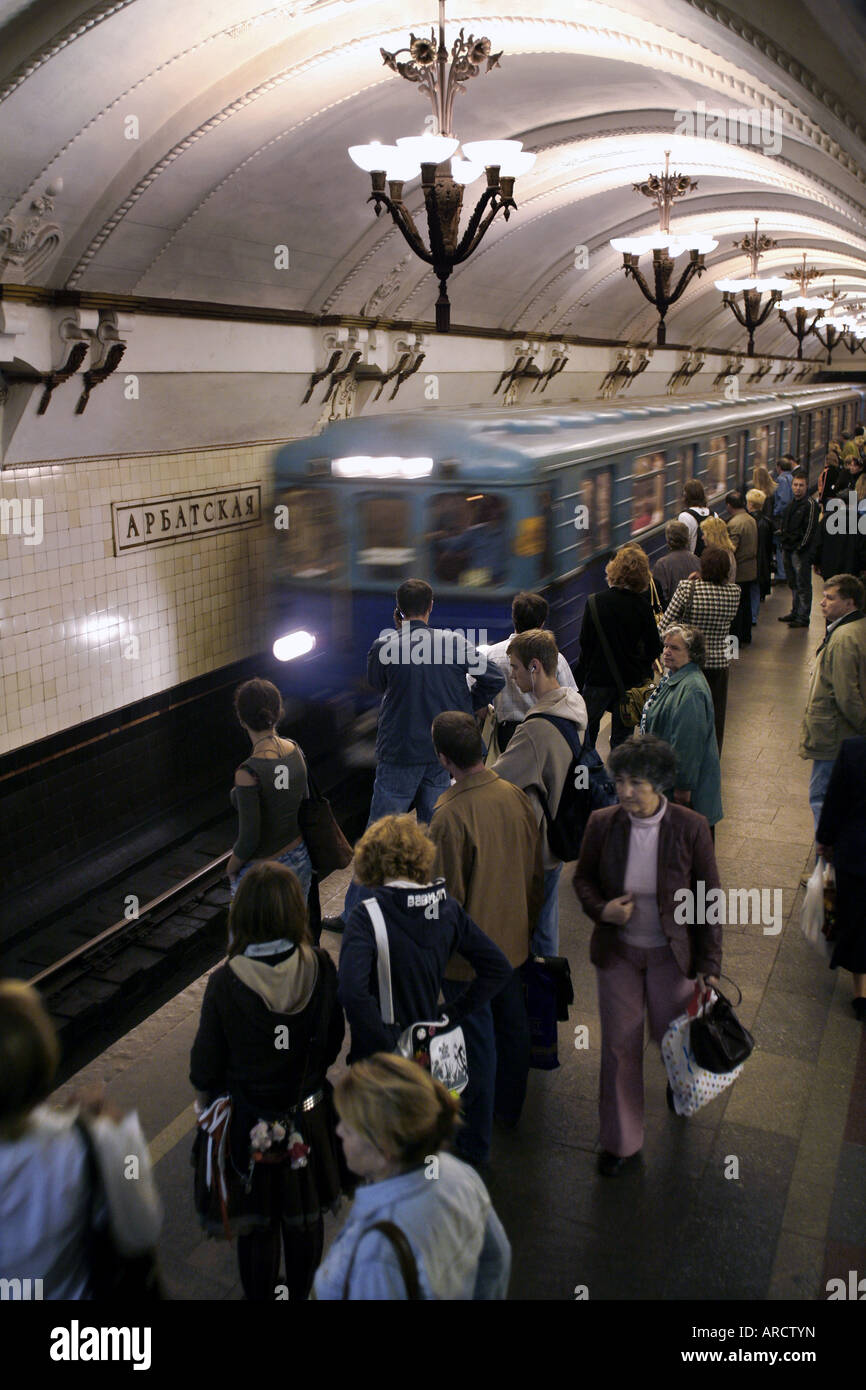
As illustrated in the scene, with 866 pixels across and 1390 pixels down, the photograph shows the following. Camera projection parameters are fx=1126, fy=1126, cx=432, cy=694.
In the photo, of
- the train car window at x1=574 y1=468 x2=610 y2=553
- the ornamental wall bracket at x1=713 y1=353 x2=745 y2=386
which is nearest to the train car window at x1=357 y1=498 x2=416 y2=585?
the train car window at x1=574 y1=468 x2=610 y2=553

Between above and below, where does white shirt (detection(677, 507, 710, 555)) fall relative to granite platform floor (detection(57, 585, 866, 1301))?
above

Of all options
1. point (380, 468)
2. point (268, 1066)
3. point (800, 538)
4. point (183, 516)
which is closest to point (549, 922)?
point (268, 1066)

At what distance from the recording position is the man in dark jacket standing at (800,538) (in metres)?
11.4

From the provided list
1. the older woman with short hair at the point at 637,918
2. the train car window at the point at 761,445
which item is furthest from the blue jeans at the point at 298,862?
the train car window at the point at 761,445

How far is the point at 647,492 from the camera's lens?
11656 mm

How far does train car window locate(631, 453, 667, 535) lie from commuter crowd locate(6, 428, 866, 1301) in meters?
5.75

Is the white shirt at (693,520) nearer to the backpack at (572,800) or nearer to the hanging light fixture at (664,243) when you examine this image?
the hanging light fixture at (664,243)

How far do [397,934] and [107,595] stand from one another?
6.17 meters

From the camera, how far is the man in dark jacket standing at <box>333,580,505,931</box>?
17.4ft

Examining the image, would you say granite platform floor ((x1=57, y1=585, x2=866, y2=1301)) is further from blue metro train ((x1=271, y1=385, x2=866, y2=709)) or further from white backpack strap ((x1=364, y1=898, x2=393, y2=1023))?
blue metro train ((x1=271, y1=385, x2=866, y2=709))

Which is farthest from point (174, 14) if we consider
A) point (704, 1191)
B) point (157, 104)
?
point (704, 1191)

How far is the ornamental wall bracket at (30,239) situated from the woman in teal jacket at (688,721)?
4.39m

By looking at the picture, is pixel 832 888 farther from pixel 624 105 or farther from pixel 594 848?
pixel 624 105

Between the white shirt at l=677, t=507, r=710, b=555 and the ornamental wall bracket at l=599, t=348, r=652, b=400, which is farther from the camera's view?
the ornamental wall bracket at l=599, t=348, r=652, b=400
